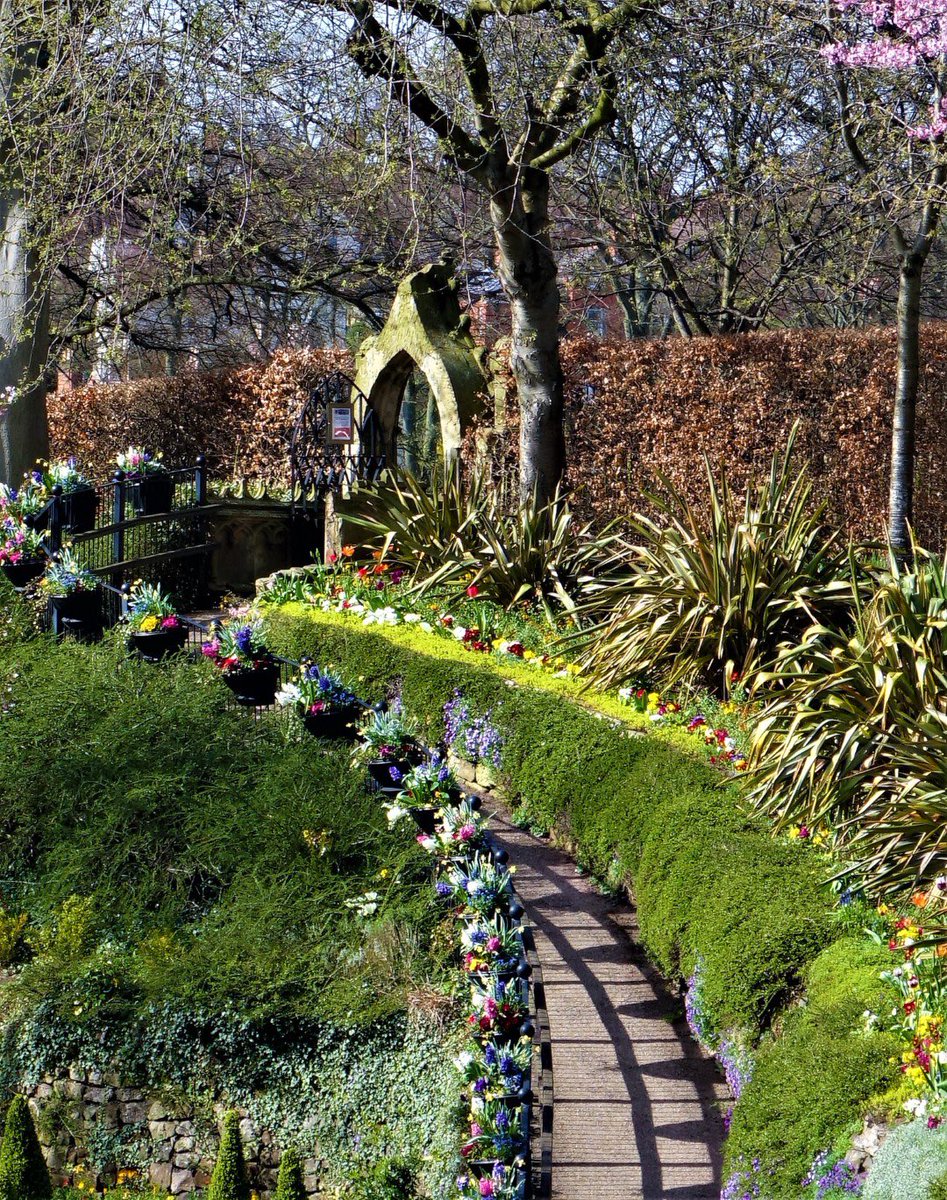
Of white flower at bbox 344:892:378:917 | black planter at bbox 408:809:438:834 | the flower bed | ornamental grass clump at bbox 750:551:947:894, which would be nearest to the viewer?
the flower bed

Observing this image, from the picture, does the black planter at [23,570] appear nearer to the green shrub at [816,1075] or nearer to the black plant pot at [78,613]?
the black plant pot at [78,613]

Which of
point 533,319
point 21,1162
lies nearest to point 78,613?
point 533,319

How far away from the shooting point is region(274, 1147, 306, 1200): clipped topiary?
4.50 metres

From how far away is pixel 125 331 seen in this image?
13266mm

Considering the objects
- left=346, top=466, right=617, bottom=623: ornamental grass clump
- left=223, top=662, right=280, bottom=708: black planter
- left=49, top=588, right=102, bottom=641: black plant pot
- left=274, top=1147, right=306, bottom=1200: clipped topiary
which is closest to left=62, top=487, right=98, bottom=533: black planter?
left=49, top=588, right=102, bottom=641: black plant pot

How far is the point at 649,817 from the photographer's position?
6.24 m

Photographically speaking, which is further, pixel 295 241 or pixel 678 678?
pixel 295 241

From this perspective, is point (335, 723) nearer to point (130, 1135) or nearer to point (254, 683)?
point (254, 683)

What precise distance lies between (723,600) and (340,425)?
18.3ft

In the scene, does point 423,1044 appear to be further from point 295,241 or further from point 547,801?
point 295,241

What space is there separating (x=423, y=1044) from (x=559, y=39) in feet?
25.3

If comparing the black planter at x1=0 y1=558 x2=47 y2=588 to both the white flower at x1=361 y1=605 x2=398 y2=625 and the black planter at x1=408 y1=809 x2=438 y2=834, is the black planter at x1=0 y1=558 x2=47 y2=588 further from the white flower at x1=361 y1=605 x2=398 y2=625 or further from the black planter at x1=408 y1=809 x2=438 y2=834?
the black planter at x1=408 y1=809 x2=438 y2=834

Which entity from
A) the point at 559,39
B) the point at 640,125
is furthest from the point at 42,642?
the point at 640,125

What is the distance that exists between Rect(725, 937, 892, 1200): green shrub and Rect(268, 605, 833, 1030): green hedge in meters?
0.30
